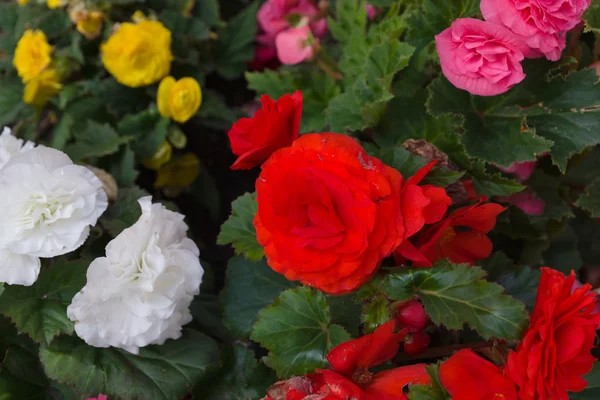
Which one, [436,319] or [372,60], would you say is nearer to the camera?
[436,319]

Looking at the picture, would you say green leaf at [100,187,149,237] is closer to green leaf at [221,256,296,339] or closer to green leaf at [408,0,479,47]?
green leaf at [221,256,296,339]

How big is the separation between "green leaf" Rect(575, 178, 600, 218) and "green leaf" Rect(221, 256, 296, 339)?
0.47 m

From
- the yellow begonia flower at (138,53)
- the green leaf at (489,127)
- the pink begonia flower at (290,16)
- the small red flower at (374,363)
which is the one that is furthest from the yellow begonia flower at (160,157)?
the small red flower at (374,363)

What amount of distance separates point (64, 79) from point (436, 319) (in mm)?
979

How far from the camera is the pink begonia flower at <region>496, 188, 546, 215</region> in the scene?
3.07ft

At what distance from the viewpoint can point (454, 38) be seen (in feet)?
2.34

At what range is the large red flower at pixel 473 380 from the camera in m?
0.55

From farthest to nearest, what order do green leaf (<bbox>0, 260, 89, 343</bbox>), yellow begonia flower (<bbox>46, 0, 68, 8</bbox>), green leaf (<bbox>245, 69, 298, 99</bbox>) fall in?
yellow begonia flower (<bbox>46, 0, 68, 8</bbox>), green leaf (<bbox>245, 69, 298, 99</bbox>), green leaf (<bbox>0, 260, 89, 343</bbox>)

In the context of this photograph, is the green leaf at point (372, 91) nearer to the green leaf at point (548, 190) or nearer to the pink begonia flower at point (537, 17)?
the pink begonia flower at point (537, 17)

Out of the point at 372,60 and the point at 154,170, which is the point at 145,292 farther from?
the point at 154,170

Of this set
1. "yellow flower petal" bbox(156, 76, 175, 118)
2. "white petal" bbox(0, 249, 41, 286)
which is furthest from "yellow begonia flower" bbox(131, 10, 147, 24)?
"white petal" bbox(0, 249, 41, 286)

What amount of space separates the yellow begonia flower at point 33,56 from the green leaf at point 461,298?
896mm

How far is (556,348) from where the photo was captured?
54 cm

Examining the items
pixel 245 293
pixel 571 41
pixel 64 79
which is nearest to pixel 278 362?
pixel 245 293
